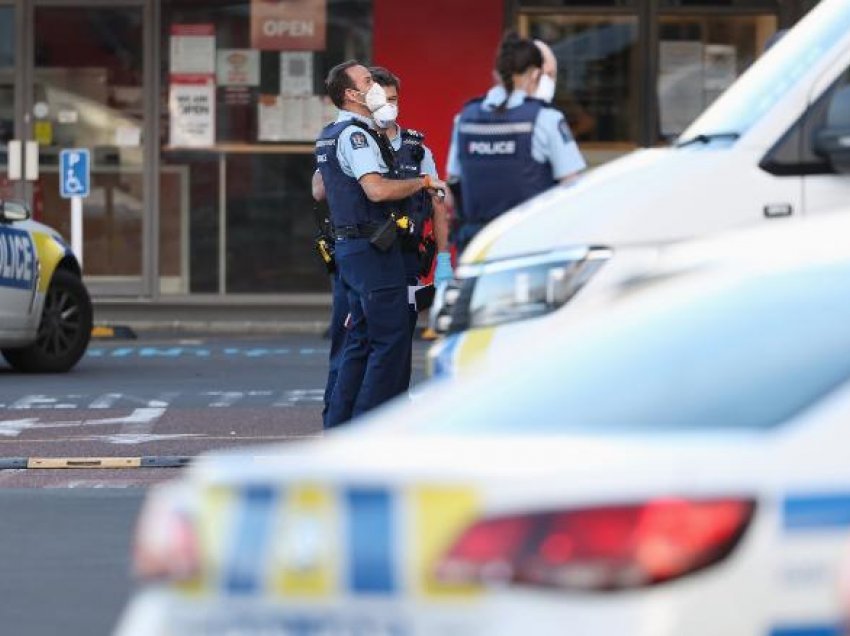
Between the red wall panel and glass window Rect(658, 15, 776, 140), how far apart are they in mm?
1566

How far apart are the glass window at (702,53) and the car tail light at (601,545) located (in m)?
20.1

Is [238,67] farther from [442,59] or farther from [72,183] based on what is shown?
[72,183]

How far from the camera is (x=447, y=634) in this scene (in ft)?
11.5

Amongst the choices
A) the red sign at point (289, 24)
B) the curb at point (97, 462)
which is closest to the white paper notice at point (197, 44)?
the red sign at point (289, 24)

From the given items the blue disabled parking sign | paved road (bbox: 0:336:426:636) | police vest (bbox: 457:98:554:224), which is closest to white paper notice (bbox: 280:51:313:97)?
the blue disabled parking sign

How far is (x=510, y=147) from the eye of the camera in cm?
1121

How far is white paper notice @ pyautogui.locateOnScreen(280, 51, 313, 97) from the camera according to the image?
76.5 feet

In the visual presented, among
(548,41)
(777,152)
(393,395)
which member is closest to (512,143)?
(393,395)

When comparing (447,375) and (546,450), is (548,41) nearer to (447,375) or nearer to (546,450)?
(447,375)

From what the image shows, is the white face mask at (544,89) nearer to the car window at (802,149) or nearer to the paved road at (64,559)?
the paved road at (64,559)

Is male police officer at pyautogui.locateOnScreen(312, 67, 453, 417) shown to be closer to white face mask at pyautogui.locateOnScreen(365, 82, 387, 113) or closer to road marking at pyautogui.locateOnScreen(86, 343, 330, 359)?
white face mask at pyautogui.locateOnScreen(365, 82, 387, 113)

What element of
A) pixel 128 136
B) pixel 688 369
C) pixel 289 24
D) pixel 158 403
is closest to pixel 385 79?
pixel 158 403

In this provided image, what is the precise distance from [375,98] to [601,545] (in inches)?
294

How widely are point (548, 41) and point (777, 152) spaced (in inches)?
609
